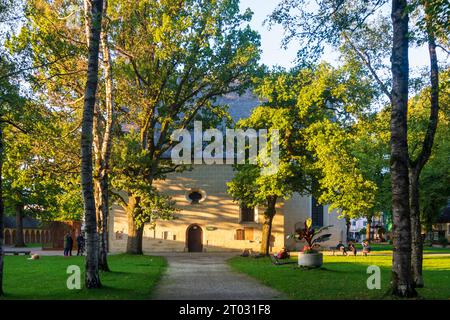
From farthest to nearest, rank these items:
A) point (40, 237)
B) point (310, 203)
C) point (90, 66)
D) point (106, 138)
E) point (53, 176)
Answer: point (40, 237) < point (310, 203) < point (53, 176) < point (106, 138) < point (90, 66)

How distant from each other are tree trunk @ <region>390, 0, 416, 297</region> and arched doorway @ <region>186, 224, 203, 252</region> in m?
36.8

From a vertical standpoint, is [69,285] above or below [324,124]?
below

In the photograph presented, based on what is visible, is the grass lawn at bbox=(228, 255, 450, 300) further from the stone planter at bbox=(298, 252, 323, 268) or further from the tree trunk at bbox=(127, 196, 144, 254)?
the tree trunk at bbox=(127, 196, 144, 254)

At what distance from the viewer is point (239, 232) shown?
160ft

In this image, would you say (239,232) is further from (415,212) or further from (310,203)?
(415,212)

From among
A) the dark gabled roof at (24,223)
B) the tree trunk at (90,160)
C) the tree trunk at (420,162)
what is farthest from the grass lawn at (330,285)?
the dark gabled roof at (24,223)

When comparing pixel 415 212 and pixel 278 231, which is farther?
pixel 278 231

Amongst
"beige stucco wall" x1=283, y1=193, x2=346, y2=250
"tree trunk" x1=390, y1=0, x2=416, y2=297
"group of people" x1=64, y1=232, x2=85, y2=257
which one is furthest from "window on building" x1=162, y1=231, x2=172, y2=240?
"tree trunk" x1=390, y1=0, x2=416, y2=297

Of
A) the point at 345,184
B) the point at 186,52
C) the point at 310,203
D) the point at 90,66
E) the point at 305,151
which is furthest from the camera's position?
the point at 310,203

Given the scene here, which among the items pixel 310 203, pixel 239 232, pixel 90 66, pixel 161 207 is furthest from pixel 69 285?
pixel 310 203

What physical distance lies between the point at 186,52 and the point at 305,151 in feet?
35.2

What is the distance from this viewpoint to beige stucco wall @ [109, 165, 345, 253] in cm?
4800

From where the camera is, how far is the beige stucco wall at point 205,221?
48000mm

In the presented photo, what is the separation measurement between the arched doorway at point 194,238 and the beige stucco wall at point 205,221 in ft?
1.44
